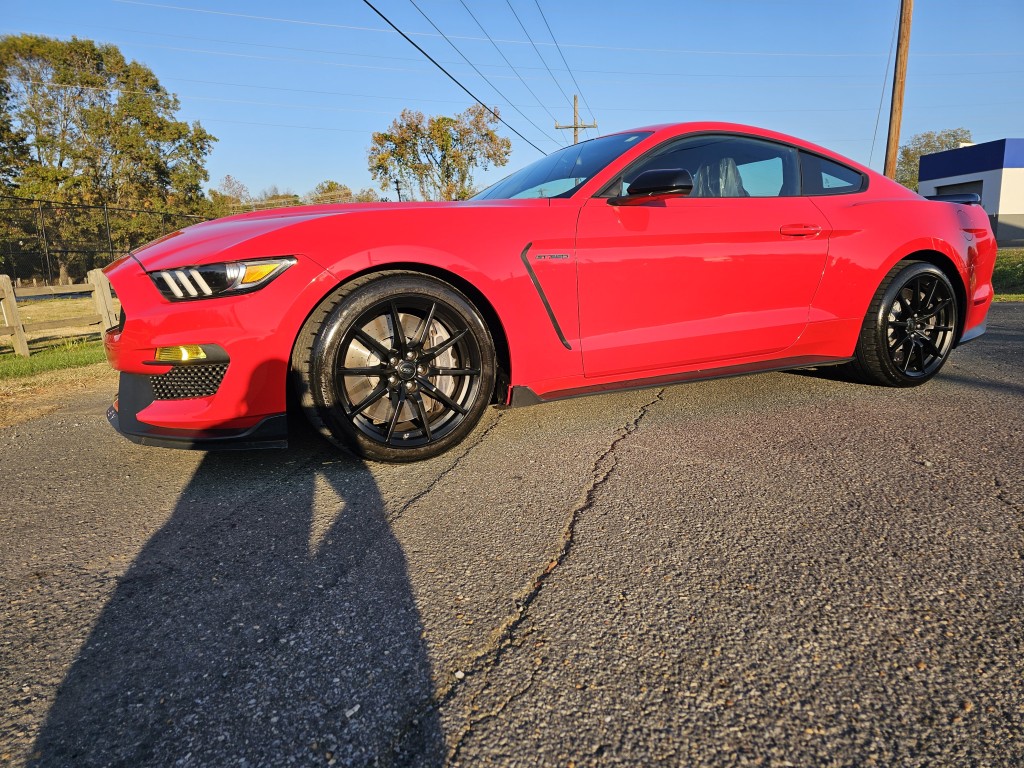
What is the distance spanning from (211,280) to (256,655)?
153 cm

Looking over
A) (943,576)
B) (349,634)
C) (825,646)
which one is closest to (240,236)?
(349,634)

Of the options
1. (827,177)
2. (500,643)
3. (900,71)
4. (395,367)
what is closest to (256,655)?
(500,643)

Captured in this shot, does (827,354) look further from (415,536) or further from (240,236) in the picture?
(240,236)

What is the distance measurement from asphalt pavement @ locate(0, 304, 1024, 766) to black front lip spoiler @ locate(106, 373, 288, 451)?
0.68 feet

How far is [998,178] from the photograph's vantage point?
111 feet

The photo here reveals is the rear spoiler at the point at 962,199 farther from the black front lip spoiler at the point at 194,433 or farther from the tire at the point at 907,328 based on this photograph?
the black front lip spoiler at the point at 194,433

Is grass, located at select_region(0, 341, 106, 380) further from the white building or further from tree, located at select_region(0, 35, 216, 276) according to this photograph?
the white building

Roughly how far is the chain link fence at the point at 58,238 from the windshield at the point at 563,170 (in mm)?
16374

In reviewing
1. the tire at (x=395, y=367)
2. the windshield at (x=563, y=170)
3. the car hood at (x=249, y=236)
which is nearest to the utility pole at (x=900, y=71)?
the windshield at (x=563, y=170)

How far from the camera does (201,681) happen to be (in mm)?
1426

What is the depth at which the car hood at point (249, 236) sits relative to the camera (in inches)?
96.7

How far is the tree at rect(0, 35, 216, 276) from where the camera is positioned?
29.7 metres

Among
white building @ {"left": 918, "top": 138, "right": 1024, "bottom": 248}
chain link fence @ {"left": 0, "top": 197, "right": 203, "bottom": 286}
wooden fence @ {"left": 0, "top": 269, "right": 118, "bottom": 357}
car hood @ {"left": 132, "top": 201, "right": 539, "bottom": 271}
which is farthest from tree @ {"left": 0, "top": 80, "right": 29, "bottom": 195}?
white building @ {"left": 918, "top": 138, "right": 1024, "bottom": 248}

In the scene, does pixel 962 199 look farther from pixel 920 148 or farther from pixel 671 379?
pixel 920 148
